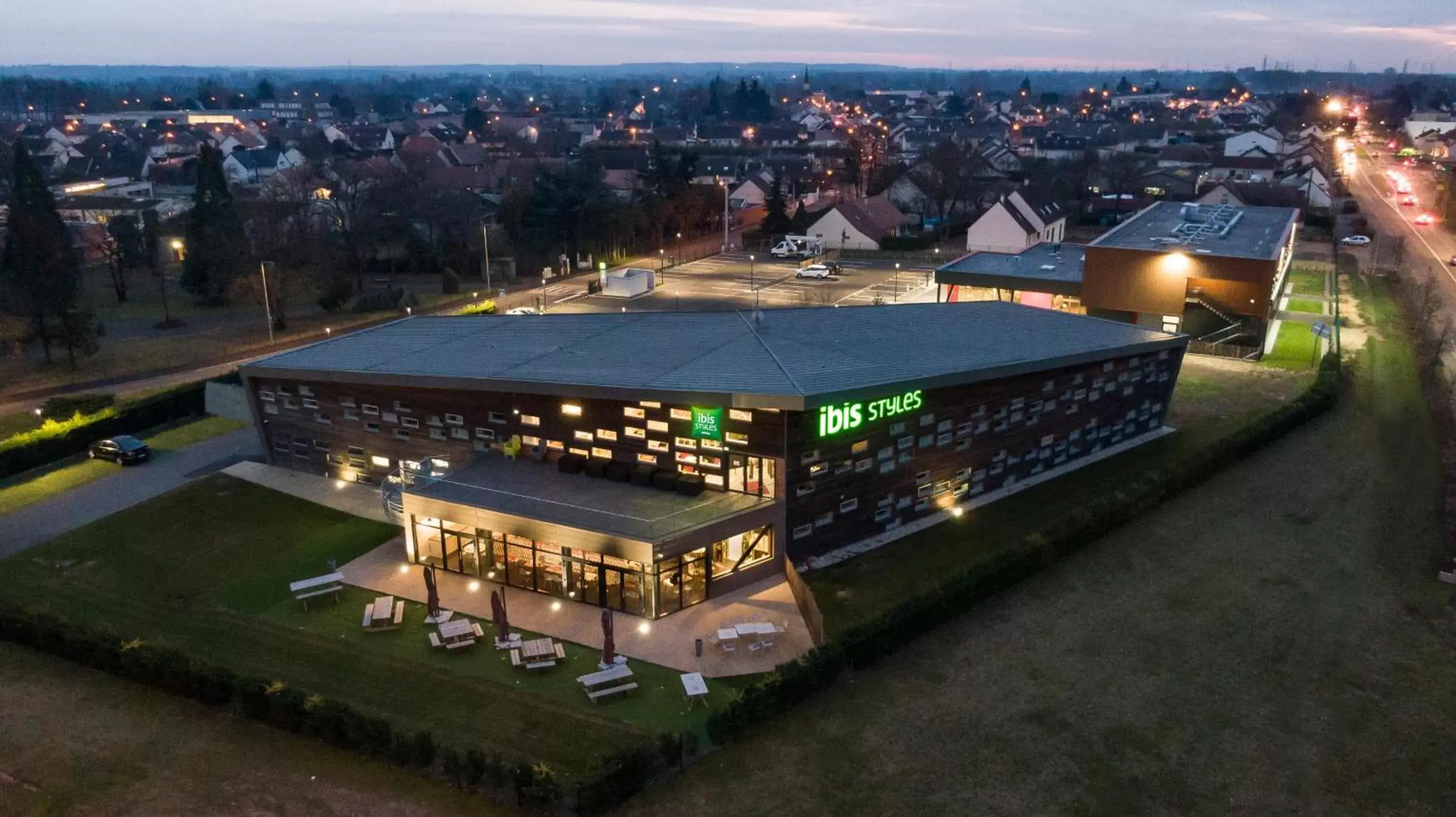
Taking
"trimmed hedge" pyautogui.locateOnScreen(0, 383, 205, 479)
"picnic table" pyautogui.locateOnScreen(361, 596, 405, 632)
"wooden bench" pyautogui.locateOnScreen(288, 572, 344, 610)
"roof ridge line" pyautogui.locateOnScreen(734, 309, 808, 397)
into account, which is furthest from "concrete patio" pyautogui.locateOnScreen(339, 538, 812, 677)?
"trimmed hedge" pyautogui.locateOnScreen(0, 383, 205, 479)

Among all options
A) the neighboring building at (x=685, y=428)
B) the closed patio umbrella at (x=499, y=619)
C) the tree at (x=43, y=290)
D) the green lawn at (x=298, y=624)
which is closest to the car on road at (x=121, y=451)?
the green lawn at (x=298, y=624)

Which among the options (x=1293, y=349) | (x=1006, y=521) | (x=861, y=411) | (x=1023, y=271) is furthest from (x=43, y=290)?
(x=1293, y=349)

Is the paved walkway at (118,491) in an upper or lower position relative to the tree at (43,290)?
lower

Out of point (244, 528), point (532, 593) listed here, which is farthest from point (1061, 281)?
point (244, 528)

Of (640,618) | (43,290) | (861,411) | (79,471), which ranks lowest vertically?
(640,618)

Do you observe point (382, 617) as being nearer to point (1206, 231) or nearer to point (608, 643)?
point (608, 643)

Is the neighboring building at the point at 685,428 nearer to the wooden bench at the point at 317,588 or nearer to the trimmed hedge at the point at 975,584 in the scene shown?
the wooden bench at the point at 317,588
